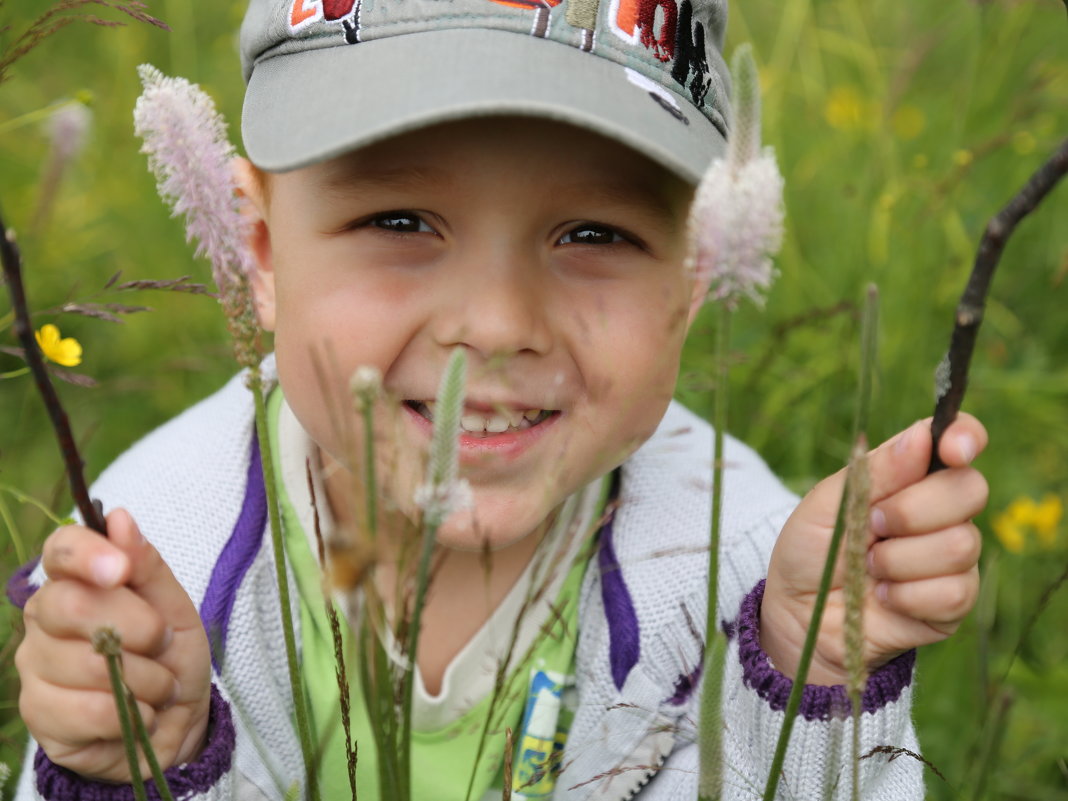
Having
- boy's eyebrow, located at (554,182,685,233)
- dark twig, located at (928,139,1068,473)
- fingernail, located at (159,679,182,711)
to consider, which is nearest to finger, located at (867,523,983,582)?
dark twig, located at (928,139,1068,473)

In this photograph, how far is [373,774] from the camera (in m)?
1.51

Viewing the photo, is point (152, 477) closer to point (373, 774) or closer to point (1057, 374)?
point (373, 774)

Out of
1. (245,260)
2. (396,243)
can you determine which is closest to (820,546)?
(396,243)

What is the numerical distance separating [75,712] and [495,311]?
52 centimetres

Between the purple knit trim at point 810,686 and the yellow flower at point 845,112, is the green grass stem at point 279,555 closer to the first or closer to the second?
the purple knit trim at point 810,686

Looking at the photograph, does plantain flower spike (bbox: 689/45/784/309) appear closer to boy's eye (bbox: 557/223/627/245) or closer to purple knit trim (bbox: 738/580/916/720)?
boy's eye (bbox: 557/223/627/245)

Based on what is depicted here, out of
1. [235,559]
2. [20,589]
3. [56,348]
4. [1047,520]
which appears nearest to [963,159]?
[1047,520]

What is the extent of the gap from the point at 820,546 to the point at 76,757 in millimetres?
727

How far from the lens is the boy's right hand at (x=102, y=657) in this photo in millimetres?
858

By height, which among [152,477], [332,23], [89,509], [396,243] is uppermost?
[332,23]

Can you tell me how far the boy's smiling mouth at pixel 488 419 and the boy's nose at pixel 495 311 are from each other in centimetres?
10

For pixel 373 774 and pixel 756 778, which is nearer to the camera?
pixel 756 778

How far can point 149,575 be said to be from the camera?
921 mm

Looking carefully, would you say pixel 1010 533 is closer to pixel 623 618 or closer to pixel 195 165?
pixel 623 618
